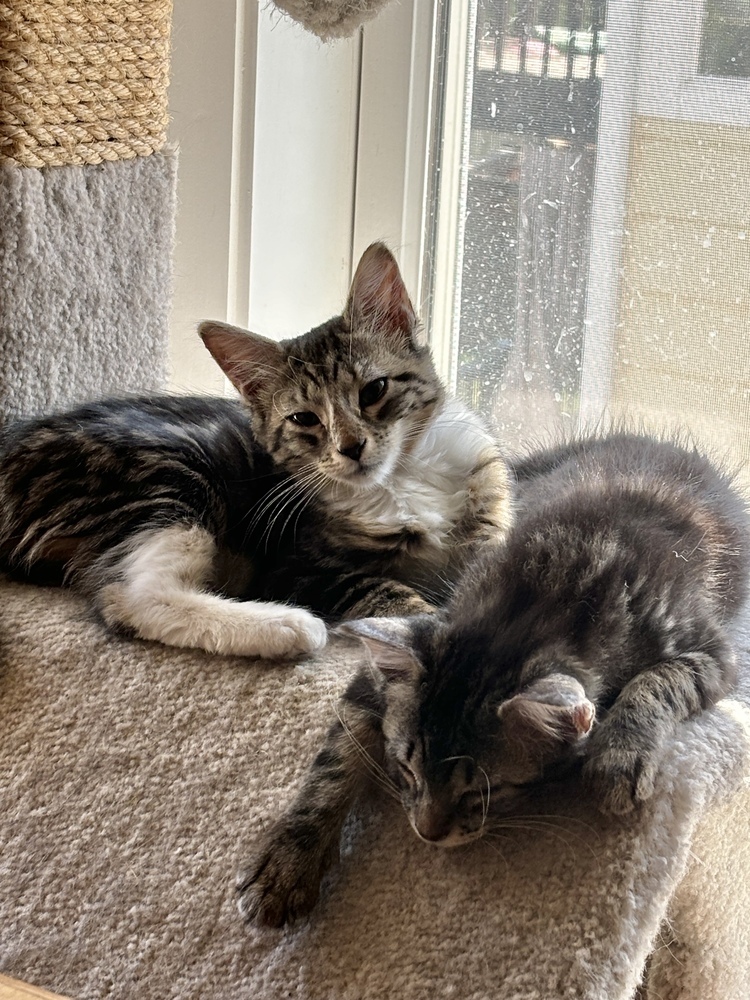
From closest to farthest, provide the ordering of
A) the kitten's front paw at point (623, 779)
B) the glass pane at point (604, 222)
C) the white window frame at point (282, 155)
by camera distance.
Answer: the kitten's front paw at point (623, 779)
the glass pane at point (604, 222)
the white window frame at point (282, 155)

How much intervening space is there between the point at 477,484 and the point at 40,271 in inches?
30.8

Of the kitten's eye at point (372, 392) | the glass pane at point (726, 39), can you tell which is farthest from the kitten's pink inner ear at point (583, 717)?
the glass pane at point (726, 39)

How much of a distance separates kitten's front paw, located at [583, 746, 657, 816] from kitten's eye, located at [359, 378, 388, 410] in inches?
29.5

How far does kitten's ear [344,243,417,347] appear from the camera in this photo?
1688 millimetres

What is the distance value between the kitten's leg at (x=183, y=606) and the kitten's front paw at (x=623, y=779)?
0.47 meters

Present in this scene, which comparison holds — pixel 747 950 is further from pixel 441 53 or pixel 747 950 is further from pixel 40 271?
pixel 441 53

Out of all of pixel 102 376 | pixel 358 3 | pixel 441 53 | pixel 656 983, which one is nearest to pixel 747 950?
pixel 656 983

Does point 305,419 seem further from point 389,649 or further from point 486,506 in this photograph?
point 389,649

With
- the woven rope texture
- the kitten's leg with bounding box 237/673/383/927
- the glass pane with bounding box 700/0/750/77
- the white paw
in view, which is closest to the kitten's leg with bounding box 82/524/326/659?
the white paw

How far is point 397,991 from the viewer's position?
3.46 feet

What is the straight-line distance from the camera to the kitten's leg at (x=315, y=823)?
1.12 metres

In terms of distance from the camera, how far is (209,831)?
124 centimetres

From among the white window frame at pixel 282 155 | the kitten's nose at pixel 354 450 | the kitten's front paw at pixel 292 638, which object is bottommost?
the kitten's front paw at pixel 292 638

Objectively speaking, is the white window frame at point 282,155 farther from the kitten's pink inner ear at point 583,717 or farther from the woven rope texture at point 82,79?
the kitten's pink inner ear at point 583,717
